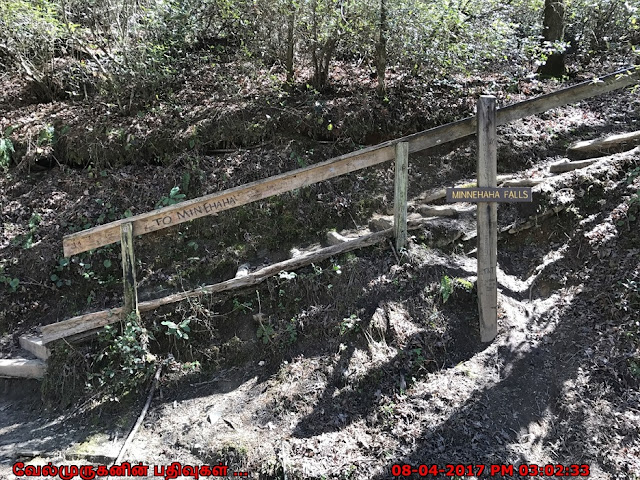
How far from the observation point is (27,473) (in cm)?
404

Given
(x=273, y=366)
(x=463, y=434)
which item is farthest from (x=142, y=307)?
(x=463, y=434)

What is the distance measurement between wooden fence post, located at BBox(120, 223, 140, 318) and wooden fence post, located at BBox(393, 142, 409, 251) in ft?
9.47

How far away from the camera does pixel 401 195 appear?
17.2 feet

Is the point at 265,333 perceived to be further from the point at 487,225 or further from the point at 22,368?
the point at 22,368

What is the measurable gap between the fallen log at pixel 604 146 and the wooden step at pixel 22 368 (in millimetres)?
7553

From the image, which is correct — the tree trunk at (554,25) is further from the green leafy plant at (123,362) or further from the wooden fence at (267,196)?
the green leafy plant at (123,362)

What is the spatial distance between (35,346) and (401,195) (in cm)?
450

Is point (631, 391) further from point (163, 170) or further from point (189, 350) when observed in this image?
point (163, 170)

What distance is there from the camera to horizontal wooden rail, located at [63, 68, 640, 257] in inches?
189

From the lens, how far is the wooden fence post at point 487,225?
15.0 ft

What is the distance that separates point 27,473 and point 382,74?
21.7 feet

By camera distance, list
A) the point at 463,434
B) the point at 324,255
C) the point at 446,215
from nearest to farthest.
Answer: the point at 463,434 < the point at 324,255 < the point at 446,215

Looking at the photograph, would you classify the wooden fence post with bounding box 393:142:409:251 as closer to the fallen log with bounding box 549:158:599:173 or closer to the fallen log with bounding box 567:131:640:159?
the fallen log with bounding box 549:158:599:173
